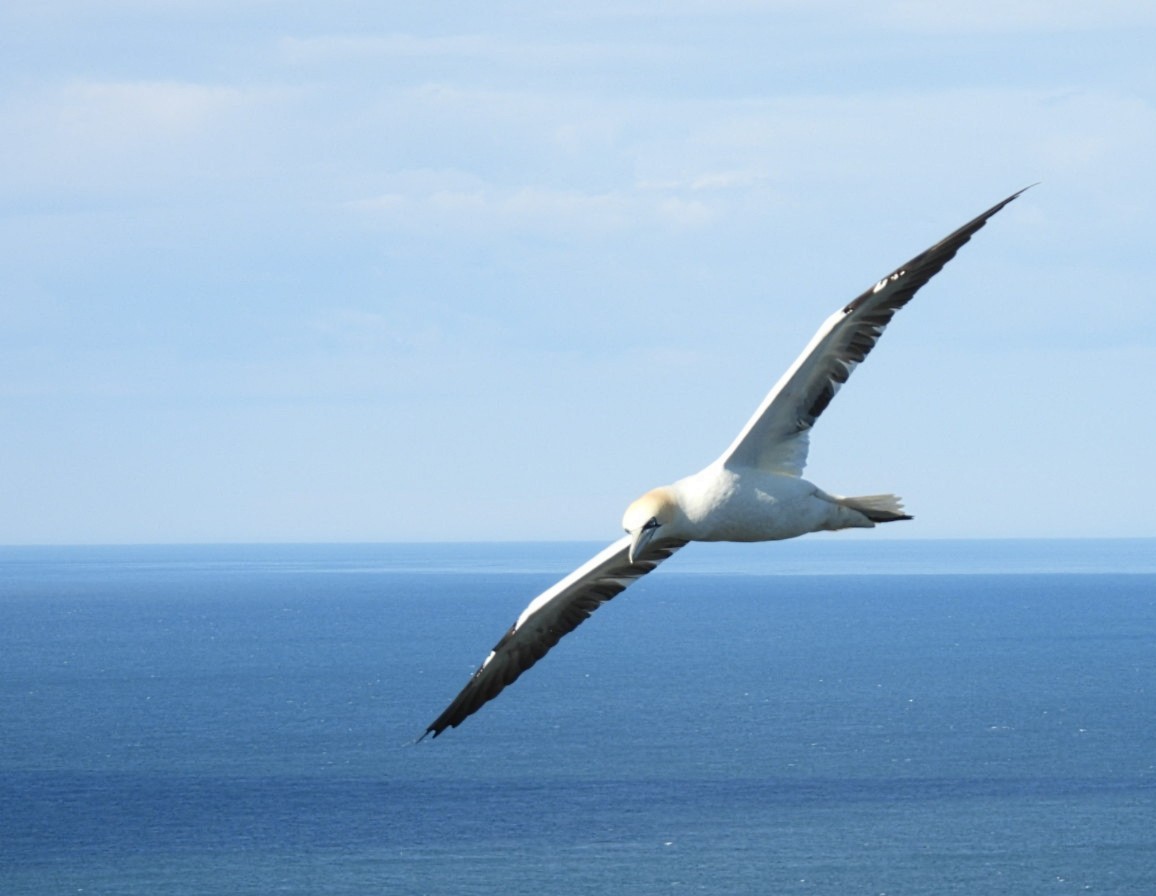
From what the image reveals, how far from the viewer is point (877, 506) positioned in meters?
19.4

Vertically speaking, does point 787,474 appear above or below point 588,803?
above

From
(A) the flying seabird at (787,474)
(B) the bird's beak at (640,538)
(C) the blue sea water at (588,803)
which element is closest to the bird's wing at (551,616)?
(A) the flying seabird at (787,474)

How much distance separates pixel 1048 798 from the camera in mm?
147875

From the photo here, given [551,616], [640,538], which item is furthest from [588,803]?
[640,538]

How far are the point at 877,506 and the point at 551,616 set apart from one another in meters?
4.82

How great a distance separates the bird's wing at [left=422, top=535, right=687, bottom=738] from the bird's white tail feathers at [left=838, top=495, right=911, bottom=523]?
2.69 metres

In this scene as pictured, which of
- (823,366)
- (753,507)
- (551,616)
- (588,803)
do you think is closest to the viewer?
(823,366)

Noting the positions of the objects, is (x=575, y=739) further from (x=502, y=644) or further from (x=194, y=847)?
(x=502, y=644)

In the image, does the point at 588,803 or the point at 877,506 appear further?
the point at 588,803

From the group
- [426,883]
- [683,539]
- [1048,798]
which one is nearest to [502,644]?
[683,539]

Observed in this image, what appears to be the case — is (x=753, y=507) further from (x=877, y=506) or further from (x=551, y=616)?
(x=551, y=616)

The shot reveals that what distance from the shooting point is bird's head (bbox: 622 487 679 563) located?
19.5m

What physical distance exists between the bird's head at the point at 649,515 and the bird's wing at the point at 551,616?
62.3 inches

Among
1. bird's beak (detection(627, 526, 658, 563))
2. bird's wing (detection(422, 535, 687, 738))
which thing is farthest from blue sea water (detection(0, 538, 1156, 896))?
bird's beak (detection(627, 526, 658, 563))
